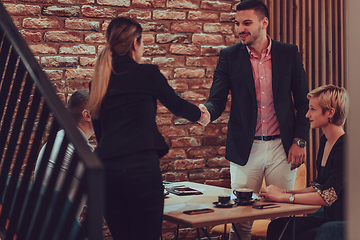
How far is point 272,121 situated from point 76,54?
5.25 ft

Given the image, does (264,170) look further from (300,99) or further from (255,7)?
(255,7)

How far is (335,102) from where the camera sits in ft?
7.65

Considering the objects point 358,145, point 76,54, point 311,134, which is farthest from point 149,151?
point 311,134

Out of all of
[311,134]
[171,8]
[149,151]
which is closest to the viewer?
[149,151]

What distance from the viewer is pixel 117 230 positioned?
1.72m

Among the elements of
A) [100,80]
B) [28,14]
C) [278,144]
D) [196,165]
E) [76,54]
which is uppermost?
[28,14]

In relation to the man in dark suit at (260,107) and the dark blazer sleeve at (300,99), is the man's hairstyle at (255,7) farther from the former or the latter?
the dark blazer sleeve at (300,99)

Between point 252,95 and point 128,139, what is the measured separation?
1206 mm

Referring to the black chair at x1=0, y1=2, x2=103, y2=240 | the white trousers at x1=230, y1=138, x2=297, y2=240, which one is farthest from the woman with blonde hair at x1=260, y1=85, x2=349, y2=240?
the black chair at x1=0, y1=2, x2=103, y2=240

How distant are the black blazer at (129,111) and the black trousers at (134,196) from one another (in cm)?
5

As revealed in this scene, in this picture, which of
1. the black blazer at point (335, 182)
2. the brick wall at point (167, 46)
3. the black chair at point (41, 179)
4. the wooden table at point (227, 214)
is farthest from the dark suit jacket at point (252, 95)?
the black chair at point (41, 179)

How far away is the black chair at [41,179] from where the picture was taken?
3.71ft

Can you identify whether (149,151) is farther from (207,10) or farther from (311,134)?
(311,134)

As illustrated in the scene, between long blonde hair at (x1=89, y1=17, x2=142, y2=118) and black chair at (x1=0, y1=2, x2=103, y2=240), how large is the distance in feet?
0.68
